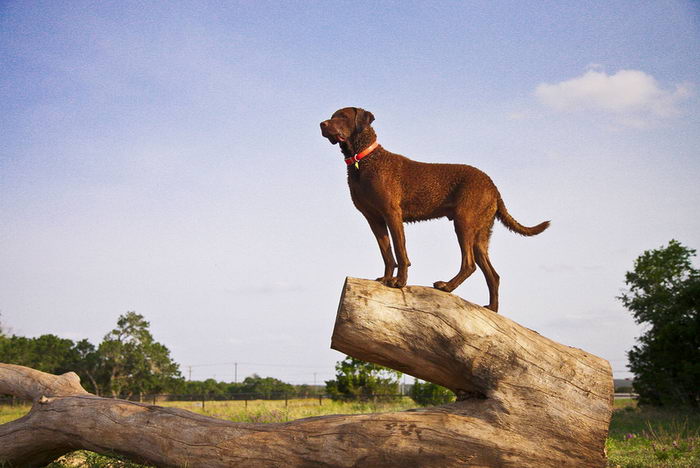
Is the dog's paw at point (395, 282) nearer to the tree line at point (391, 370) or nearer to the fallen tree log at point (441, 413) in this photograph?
the fallen tree log at point (441, 413)

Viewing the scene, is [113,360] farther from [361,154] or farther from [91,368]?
[361,154]

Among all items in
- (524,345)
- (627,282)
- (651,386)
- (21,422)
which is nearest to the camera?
(524,345)

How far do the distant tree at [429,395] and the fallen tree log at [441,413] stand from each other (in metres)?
14.4

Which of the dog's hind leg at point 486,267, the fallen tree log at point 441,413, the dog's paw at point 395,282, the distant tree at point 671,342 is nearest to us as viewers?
the fallen tree log at point 441,413

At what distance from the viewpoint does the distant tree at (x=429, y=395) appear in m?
19.8

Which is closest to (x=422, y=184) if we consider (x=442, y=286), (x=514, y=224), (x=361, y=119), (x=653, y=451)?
(x=361, y=119)

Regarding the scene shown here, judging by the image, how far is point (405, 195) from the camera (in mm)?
6309

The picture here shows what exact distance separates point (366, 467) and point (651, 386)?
58.7 feet

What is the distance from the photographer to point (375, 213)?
21.1 ft

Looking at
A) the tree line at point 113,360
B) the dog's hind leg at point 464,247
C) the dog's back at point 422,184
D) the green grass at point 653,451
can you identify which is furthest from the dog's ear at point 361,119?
the tree line at point 113,360

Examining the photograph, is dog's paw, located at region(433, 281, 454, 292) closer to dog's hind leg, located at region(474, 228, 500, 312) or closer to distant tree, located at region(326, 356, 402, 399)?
dog's hind leg, located at region(474, 228, 500, 312)

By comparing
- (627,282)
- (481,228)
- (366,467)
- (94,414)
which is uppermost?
(627,282)

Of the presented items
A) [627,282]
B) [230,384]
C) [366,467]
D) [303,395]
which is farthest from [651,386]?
[230,384]

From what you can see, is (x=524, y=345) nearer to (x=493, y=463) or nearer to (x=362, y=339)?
(x=493, y=463)
